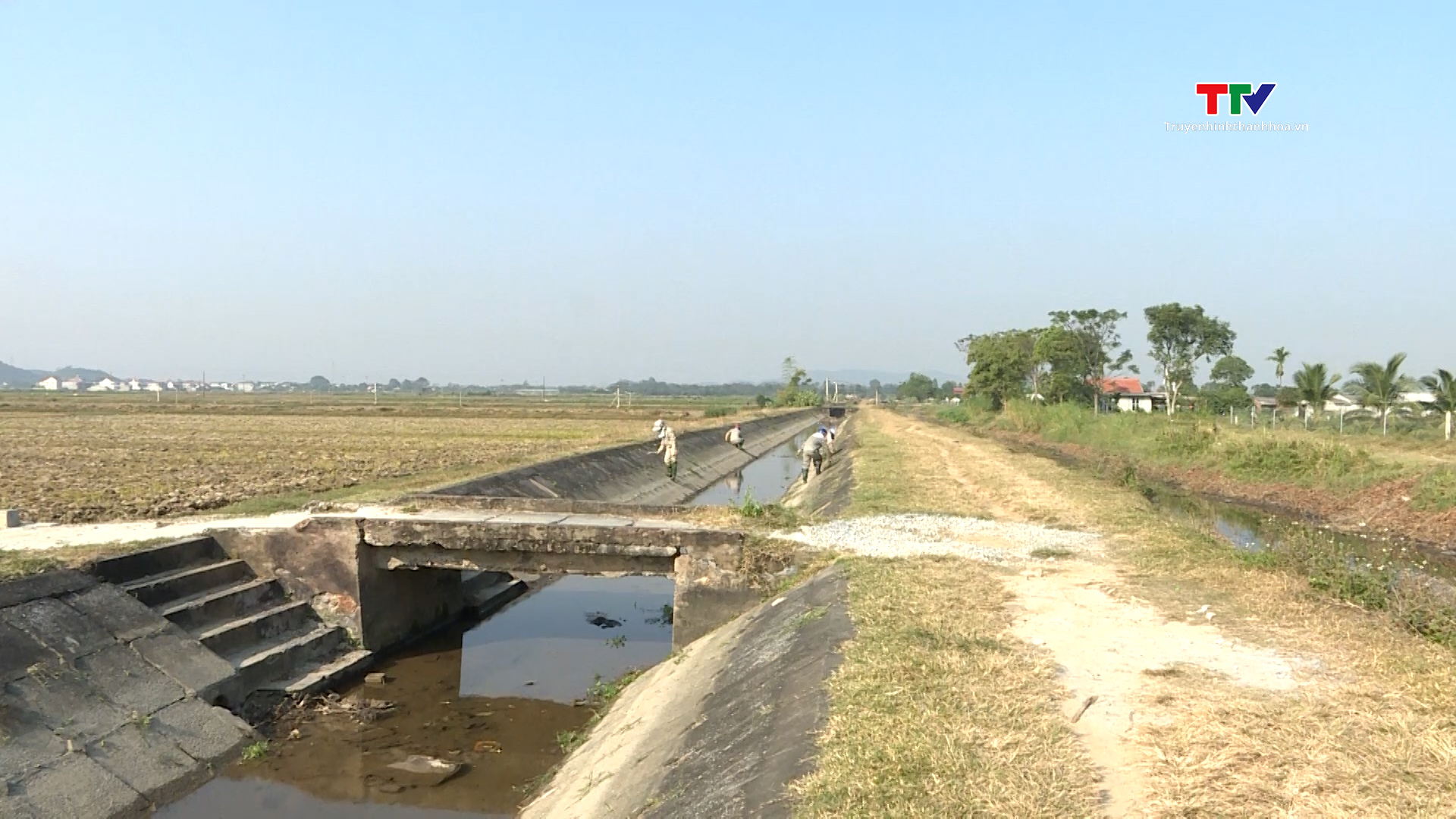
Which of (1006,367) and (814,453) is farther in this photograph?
(1006,367)

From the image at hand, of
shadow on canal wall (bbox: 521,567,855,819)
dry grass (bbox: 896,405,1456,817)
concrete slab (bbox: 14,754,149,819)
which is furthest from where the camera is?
concrete slab (bbox: 14,754,149,819)

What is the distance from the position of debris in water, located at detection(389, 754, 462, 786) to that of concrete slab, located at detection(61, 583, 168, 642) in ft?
10.6

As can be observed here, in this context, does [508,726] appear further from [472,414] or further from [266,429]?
[472,414]

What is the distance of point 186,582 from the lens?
458 inches

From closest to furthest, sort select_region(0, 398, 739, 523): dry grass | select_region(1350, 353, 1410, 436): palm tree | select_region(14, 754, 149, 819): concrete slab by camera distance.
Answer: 1. select_region(14, 754, 149, 819): concrete slab
2. select_region(0, 398, 739, 523): dry grass
3. select_region(1350, 353, 1410, 436): palm tree

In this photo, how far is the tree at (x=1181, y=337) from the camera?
58.0 meters

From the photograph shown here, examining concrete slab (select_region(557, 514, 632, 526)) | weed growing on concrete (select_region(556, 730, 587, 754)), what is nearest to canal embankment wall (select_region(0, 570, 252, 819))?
weed growing on concrete (select_region(556, 730, 587, 754))

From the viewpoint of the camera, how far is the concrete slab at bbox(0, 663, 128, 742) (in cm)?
835

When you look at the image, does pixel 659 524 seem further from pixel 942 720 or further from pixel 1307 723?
pixel 1307 723

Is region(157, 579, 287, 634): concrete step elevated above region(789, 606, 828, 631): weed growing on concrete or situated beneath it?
situated beneath

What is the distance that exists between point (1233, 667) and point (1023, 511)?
33.5 feet

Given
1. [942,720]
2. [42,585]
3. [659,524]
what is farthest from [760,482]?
[942,720]

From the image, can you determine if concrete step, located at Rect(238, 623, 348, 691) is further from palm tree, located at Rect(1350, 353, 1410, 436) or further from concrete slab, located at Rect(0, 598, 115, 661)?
palm tree, located at Rect(1350, 353, 1410, 436)

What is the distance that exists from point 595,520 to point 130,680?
19.4ft
